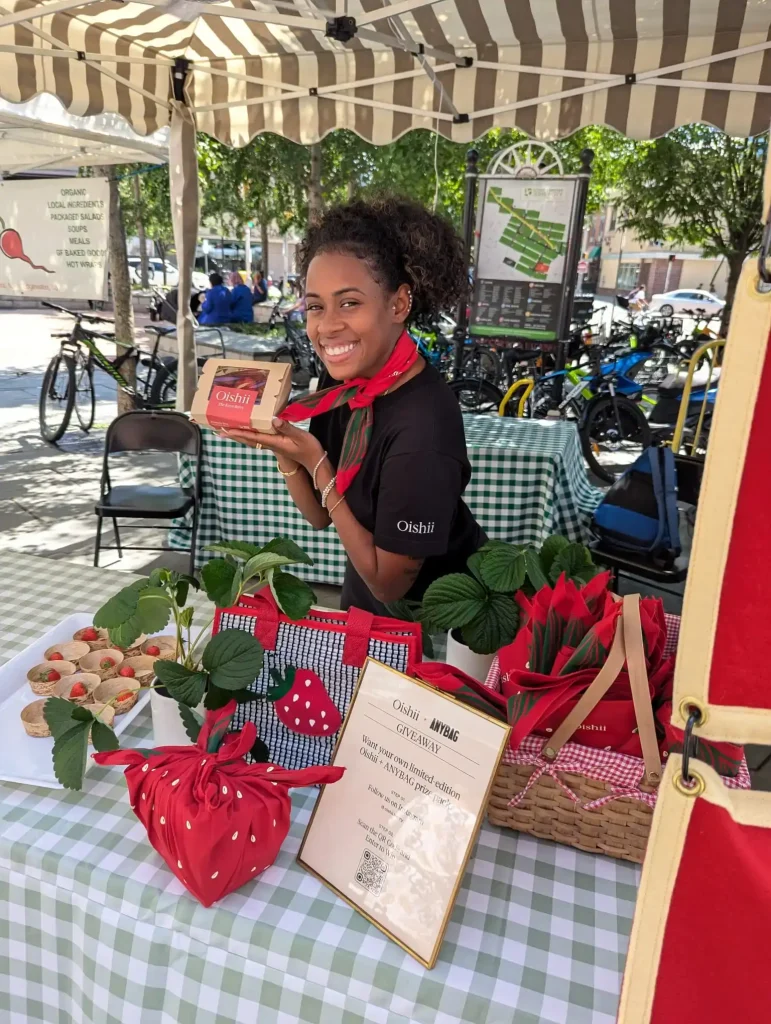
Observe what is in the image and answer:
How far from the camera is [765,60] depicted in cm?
336

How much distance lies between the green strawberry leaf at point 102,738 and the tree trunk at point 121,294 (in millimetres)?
6235

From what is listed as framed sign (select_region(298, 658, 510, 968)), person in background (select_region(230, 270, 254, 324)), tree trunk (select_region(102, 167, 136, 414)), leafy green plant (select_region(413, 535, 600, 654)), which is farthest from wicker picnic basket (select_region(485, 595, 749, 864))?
person in background (select_region(230, 270, 254, 324))

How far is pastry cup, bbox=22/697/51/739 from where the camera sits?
1252mm

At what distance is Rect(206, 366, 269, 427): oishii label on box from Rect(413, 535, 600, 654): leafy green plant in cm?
50

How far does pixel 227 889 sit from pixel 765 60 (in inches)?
163

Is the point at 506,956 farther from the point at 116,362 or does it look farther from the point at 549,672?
the point at 116,362

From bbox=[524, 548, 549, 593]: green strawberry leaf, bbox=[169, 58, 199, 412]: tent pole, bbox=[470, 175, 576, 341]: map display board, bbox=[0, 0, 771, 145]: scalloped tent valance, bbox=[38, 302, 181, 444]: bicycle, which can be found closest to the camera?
bbox=[524, 548, 549, 593]: green strawberry leaf

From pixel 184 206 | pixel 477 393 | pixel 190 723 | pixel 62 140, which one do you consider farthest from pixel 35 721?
pixel 477 393

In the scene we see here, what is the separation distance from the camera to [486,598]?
125cm

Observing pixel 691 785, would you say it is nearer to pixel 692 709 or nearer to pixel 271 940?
pixel 692 709

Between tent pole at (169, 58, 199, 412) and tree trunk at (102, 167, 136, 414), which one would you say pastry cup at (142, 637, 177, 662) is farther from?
tree trunk at (102, 167, 136, 414)

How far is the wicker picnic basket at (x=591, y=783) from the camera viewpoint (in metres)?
0.96

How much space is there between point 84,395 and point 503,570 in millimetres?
7497

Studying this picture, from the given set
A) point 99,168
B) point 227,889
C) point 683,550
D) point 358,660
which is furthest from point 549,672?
point 99,168
